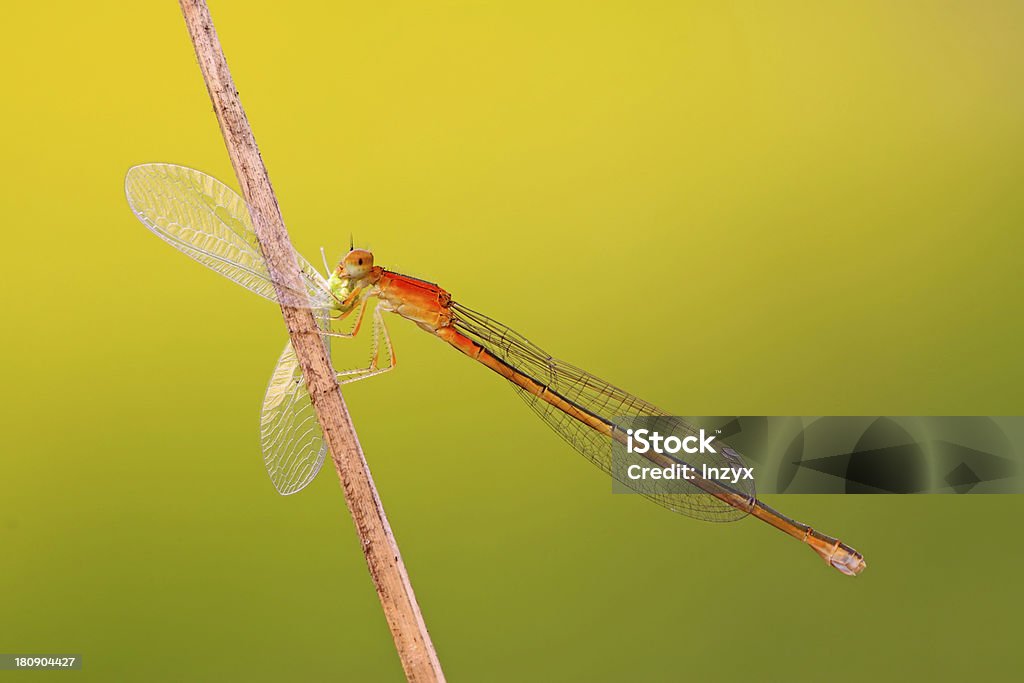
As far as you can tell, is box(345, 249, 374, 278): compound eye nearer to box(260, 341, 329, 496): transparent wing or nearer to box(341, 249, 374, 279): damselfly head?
box(341, 249, 374, 279): damselfly head

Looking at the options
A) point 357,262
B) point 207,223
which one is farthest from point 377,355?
point 207,223

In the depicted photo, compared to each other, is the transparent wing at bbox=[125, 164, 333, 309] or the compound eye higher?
the compound eye

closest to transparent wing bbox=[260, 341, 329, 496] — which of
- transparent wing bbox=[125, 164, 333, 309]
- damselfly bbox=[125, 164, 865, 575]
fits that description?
damselfly bbox=[125, 164, 865, 575]

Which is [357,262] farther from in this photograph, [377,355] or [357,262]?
[377,355]

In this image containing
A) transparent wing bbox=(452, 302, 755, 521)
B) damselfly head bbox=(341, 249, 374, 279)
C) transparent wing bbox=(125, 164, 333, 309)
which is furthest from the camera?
transparent wing bbox=(452, 302, 755, 521)

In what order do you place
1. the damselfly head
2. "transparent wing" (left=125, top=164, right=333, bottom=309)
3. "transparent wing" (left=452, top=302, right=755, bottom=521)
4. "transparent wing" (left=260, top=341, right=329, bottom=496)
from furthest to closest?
"transparent wing" (left=452, top=302, right=755, bottom=521), the damselfly head, "transparent wing" (left=260, top=341, right=329, bottom=496), "transparent wing" (left=125, top=164, right=333, bottom=309)

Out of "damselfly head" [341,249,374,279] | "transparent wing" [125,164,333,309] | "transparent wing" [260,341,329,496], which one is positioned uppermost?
"damselfly head" [341,249,374,279]

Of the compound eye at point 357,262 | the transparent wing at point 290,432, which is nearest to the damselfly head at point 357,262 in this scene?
the compound eye at point 357,262
